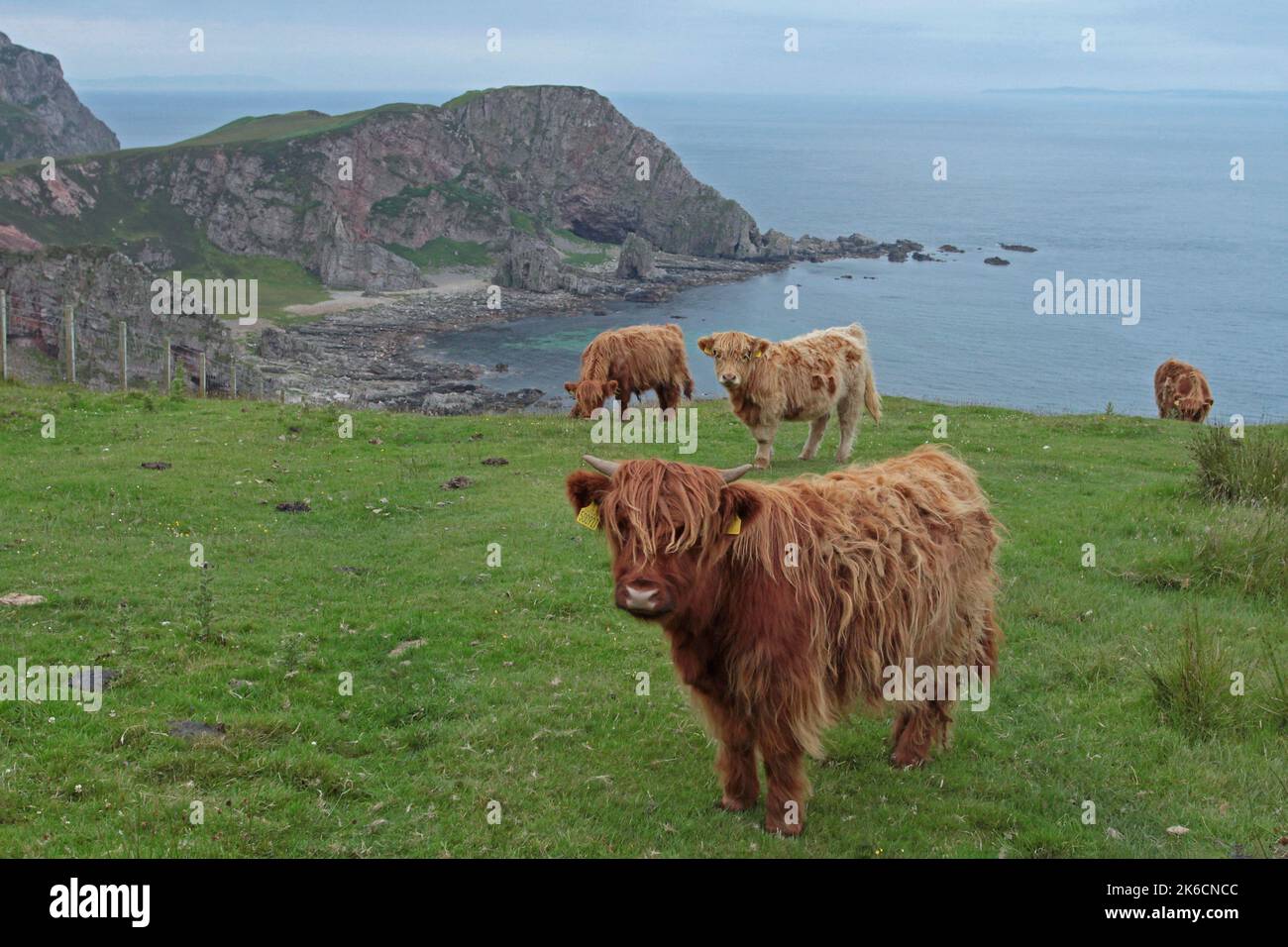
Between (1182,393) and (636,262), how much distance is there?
4358 inches

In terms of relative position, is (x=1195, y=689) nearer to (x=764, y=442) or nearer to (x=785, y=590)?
(x=785, y=590)

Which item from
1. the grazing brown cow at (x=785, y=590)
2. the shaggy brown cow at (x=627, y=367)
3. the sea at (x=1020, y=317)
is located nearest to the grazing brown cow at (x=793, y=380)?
the shaggy brown cow at (x=627, y=367)

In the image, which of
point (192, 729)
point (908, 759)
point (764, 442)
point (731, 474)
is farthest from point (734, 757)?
point (764, 442)

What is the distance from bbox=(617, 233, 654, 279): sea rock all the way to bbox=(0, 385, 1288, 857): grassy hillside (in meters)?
121

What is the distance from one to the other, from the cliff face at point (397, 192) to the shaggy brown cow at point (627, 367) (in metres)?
112

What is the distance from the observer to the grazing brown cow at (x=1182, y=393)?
91.9 ft

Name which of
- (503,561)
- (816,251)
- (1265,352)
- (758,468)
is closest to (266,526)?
(503,561)

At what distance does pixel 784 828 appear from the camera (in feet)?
23.4

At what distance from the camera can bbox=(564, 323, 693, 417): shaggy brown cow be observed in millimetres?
23878

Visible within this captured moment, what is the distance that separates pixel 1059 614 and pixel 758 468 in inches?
309

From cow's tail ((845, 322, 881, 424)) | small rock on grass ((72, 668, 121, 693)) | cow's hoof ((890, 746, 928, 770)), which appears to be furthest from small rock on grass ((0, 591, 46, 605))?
cow's tail ((845, 322, 881, 424))

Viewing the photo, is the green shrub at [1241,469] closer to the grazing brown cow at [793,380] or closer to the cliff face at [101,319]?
the grazing brown cow at [793,380]

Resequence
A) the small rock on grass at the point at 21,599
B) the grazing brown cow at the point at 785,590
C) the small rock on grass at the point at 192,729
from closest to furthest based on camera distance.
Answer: the grazing brown cow at the point at 785,590, the small rock on grass at the point at 192,729, the small rock on grass at the point at 21,599
